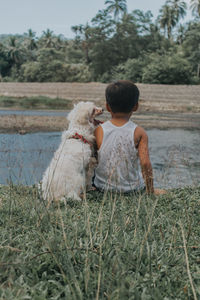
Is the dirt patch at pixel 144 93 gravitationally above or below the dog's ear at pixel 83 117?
below

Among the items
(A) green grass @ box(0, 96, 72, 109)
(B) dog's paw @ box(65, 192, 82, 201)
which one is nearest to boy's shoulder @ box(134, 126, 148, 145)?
(B) dog's paw @ box(65, 192, 82, 201)

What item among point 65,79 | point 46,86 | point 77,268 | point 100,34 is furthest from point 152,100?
point 77,268

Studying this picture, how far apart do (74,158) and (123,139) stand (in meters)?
0.62

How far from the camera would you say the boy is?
4391mm

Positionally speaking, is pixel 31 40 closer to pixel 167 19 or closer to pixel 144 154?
pixel 167 19

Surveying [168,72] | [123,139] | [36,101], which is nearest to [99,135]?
[123,139]

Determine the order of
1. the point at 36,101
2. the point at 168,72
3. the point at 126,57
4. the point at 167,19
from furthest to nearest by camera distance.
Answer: the point at 167,19 → the point at 126,57 → the point at 168,72 → the point at 36,101

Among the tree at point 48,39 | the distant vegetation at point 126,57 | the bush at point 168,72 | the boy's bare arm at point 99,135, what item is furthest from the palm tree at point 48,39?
the boy's bare arm at point 99,135

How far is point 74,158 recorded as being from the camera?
4.34 m

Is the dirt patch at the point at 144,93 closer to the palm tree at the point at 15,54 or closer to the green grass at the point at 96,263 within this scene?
the green grass at the point at 96,263

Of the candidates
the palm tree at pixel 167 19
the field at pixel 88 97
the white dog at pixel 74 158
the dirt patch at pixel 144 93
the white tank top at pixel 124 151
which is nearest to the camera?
the white dog at pixel 74 158

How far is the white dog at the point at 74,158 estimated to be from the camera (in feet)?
14.0

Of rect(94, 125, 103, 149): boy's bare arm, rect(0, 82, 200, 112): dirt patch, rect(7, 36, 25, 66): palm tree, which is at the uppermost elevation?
rect(7, 36, 25, 66): palm tree

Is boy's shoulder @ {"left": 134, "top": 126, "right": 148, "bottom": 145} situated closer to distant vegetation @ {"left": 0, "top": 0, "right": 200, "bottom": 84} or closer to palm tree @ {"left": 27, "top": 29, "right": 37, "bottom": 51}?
distant vegetation @ {"left": 0, "top": 0, "right": 200, "bottom": 84}
